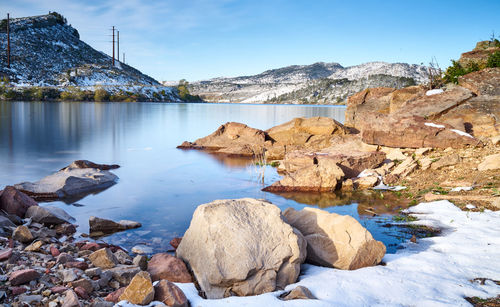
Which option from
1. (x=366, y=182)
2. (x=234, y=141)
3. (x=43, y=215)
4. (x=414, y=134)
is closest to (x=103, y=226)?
(x=43, y=215)

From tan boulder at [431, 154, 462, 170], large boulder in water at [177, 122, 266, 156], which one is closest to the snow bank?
tan boulder at [431, 154, 462, 170]

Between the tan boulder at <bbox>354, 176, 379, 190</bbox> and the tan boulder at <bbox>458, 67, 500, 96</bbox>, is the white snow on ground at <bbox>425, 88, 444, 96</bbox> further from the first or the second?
the tan boulder at <bbox>354, 176, 379, 190</bbox>

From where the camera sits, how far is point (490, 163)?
1123 cm

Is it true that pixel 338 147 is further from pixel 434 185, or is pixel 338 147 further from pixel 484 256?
pixel 484 256

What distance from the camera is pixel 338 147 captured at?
17500 millimetres

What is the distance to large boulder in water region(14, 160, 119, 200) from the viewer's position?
10.5 metres

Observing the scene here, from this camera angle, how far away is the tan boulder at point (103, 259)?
5.64m

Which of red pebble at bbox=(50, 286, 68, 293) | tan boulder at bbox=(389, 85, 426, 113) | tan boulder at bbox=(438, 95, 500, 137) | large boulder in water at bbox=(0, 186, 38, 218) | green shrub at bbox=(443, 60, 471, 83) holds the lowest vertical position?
red pebble at bbox=(50, 286, 68, 293)

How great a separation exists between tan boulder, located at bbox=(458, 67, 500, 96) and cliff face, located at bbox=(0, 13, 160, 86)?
87.8m

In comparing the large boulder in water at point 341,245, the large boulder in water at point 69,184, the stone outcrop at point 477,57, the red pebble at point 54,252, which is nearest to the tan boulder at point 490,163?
the large boulder in water at point 341,245

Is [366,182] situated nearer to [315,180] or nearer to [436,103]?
[315,180]

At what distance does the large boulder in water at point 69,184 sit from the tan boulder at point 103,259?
5.83 metres

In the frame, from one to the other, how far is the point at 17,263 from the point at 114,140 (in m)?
21.5

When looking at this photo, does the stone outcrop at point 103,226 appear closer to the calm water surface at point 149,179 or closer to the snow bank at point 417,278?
the calm water surface at point 149,179
